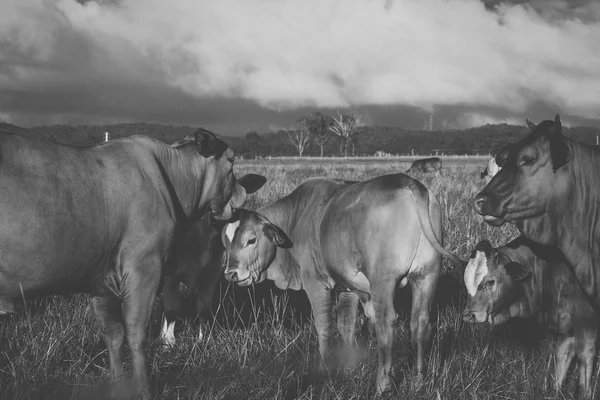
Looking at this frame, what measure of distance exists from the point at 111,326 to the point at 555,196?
391 cm

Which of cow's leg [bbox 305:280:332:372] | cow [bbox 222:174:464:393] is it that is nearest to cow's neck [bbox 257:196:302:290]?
cow [bbox 222:174:464:393]

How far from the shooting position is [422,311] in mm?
5594

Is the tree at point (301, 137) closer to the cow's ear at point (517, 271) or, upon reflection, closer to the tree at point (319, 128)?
the tree at point (319, 128)

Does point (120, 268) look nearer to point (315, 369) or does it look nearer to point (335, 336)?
point (315, 369)

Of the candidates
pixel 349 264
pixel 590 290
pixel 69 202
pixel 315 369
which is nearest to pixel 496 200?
pixel 590 290

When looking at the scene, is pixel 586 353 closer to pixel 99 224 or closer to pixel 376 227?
pixel 376 227

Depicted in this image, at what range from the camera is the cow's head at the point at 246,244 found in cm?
671

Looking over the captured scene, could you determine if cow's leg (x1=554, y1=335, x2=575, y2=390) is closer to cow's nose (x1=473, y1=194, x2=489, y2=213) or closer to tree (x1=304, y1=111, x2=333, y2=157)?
cow's nose (x1=473, y1=194, x2=489, y2=213)

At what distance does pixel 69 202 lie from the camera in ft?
14.1

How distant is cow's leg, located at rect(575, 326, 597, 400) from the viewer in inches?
205

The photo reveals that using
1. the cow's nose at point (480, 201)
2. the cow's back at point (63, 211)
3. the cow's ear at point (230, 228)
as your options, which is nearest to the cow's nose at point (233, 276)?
the cow's ear at point (230, 228)

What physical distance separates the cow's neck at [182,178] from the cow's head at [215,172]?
34 mm

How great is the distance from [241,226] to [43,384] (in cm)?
264

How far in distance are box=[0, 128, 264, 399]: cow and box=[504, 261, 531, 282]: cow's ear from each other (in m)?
3.08
